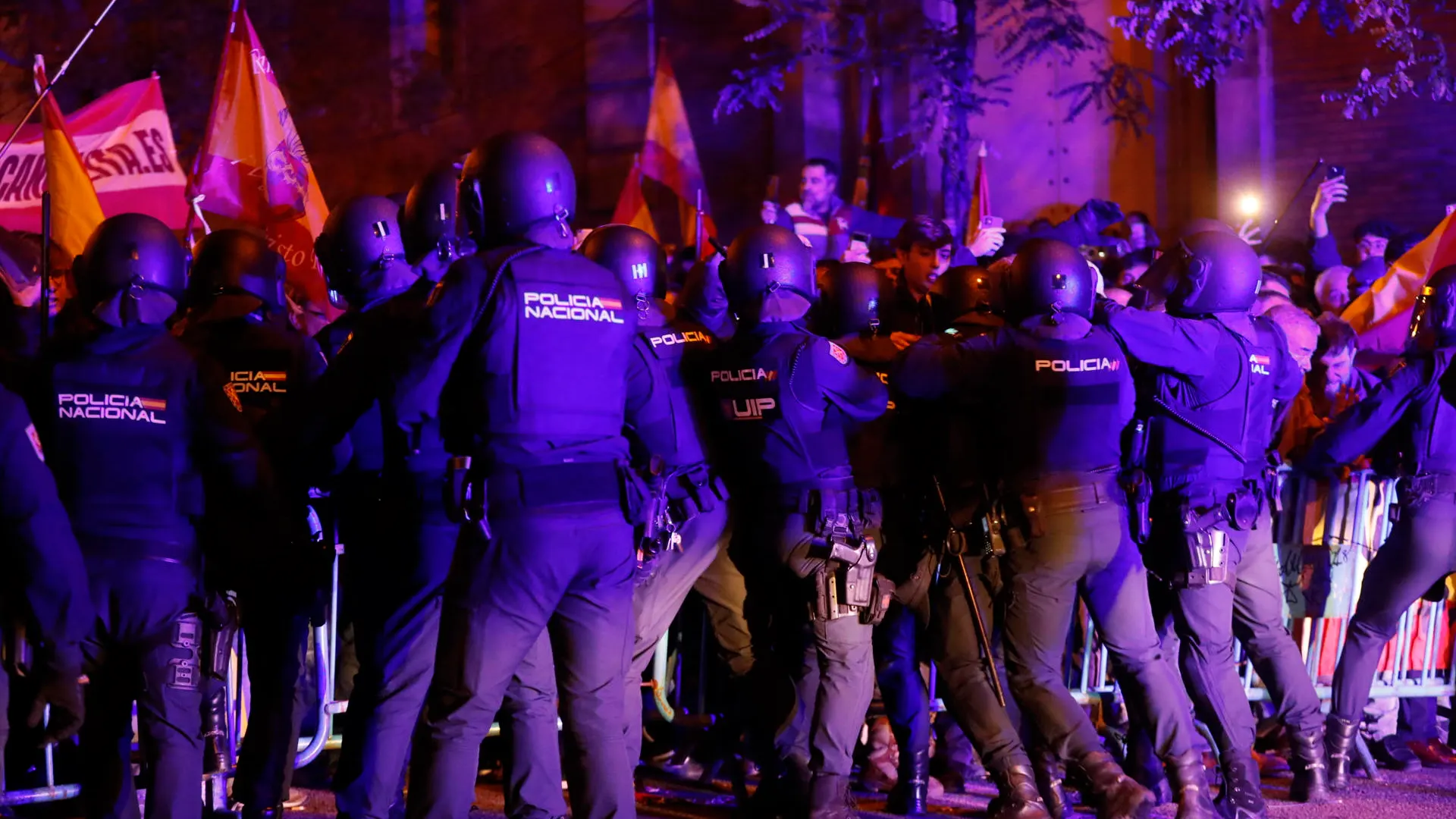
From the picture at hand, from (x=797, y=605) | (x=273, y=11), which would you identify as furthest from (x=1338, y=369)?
(x=273, y=11)

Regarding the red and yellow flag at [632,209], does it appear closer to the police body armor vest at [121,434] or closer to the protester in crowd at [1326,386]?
the protester in crowd at [1326,386]

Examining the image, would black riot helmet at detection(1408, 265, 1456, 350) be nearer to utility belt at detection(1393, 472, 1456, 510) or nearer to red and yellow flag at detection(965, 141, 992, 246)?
utility belt at detection(1393, 472, 1456, 510)

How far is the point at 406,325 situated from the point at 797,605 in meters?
2.29

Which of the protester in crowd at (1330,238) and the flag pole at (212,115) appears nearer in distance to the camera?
the flag pole at (212,115)

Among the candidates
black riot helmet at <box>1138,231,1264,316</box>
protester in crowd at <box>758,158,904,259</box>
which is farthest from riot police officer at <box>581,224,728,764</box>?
protester in crowd at <box>758,158,904,259</box>

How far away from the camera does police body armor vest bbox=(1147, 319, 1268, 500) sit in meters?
6.41

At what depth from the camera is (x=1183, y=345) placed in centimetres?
627

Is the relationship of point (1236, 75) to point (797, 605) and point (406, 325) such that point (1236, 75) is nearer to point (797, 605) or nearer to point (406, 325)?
point (797, 605)

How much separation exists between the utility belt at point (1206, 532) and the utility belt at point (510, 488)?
2869 mm

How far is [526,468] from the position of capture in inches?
180

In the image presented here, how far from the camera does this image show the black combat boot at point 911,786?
6.65 metres

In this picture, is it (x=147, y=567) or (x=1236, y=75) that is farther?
(x=1236, y=75)

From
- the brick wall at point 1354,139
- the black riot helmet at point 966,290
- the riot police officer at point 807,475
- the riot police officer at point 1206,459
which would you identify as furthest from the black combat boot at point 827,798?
the brick wall at point 1354,139

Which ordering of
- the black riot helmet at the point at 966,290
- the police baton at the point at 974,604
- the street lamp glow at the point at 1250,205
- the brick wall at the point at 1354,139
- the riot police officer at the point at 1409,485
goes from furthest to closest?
the street lamp glow at the point at 1250,205, the brick wall at the point at 1354,139, the riot police officer at the point at 1409,485, the black riot helmet at the point at 966,290, the police baton at the point at 974,604
